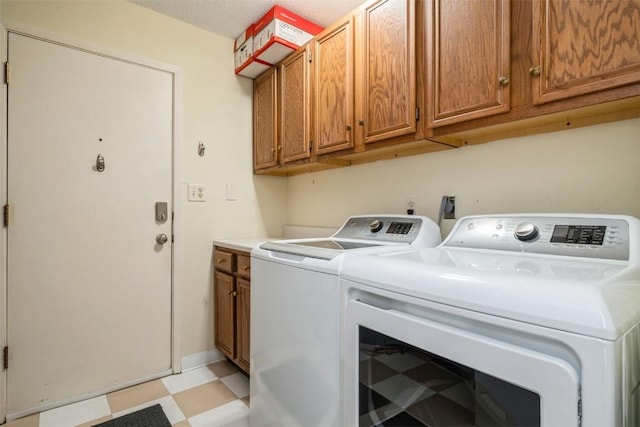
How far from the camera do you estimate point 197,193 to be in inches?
86.8

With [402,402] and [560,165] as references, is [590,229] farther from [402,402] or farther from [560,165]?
[402,402]

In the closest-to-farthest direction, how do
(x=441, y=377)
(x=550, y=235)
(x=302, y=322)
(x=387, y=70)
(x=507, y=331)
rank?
(x=507, y=331)
(x=441, y=377)
(x=550, y=235)
(x=302, y=322)
(x=387, y=70)

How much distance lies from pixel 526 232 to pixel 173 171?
6.52ft

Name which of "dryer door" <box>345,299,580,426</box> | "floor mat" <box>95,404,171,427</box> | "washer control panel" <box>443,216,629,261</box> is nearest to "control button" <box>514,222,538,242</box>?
"washer control panel" <box>443,216,629,261</box>

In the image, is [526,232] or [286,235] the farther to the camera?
[286,235]

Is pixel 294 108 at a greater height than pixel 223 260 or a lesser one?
greater

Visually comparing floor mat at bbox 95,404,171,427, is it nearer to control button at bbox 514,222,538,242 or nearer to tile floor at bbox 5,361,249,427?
tile floor at bbox 5,361,249,427

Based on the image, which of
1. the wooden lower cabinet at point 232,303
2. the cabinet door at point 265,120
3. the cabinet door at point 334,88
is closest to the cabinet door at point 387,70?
the cabinet door at point 334,88

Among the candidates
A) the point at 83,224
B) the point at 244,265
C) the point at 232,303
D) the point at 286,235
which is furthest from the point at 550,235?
the point at 83,224

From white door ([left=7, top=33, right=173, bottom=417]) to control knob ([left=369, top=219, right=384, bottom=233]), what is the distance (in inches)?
52.3

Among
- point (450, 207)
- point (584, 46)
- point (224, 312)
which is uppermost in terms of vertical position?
point (584, 46)

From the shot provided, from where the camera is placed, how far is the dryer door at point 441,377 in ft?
1.82

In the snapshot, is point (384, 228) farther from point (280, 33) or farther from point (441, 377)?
point (280, 33)

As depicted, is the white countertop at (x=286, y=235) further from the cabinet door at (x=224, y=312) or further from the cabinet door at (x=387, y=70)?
the cabinet door at (x=387, y=70)
